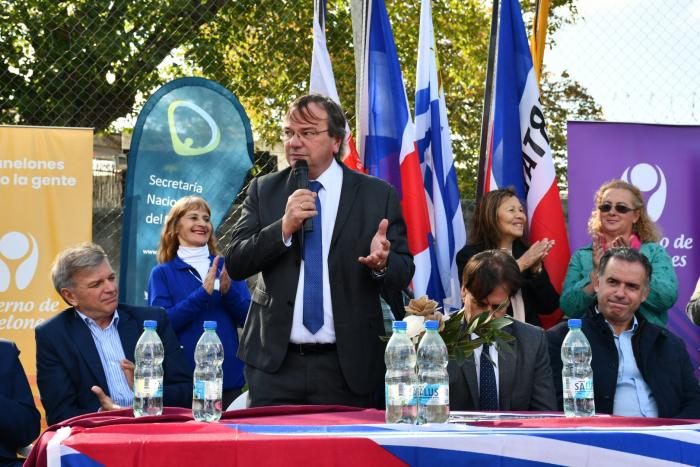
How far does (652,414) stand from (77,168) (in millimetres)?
3716

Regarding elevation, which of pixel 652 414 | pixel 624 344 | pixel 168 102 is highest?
pixel 168 102

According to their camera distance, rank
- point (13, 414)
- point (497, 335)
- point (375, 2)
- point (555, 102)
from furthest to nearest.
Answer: point (555, 102) → point (375, 2) → point (13, 414) → point (497, 335)

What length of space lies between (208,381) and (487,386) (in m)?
1.10

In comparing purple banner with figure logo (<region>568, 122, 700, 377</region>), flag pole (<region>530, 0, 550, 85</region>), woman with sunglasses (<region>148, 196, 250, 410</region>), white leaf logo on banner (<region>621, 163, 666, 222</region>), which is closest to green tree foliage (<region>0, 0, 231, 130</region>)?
woman with sunglasses (<region>148, 196, 250, 410</region>)

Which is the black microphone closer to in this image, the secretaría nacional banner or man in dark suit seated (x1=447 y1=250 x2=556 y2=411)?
man in dark suit seated (x1=447 y1=250 x2=556 y2=411)

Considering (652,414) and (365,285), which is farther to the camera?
(652,414)

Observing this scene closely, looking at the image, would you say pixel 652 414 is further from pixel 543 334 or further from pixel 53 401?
pixel 53 401

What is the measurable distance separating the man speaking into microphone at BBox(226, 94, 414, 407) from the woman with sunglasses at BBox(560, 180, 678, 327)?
1.43 m

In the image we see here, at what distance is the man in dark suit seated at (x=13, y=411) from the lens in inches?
142

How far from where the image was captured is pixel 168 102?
6.37m

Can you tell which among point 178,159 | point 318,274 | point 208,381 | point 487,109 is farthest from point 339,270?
point 178,159

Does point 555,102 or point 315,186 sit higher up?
point 555,102

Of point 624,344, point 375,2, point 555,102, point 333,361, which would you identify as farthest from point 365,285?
point 555,102

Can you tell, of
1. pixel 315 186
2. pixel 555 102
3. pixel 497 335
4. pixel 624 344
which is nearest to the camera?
pixel 497 335
